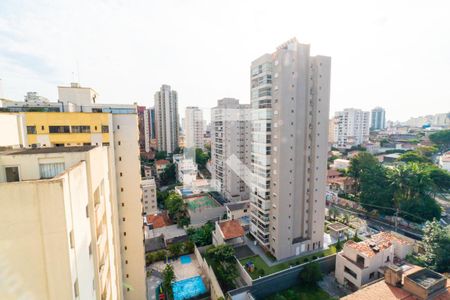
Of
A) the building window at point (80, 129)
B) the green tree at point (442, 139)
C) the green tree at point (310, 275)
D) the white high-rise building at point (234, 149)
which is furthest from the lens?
the green tree at point (442, 139)

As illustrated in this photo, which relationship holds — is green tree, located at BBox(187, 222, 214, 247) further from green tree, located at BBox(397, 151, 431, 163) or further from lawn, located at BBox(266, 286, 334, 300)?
green tree, located at BBox(397, 151, 431, 163)

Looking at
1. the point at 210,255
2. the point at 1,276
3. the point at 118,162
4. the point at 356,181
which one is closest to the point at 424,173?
the point at 356,181

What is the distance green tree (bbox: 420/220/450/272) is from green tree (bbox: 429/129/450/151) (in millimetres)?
71893

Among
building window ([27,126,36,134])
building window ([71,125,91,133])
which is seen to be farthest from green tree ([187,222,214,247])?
building window ([27,126,36,134])

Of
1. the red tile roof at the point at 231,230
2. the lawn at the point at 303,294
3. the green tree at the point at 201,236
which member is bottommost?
the lawn at the point at 303,294

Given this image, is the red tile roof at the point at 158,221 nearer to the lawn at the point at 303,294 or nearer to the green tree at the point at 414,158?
the lawn at the point at 303,294

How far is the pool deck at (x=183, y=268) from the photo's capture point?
83.8 ft

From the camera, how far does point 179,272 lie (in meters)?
26.1

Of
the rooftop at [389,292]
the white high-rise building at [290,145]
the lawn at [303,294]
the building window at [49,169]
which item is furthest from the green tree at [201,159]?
the building window at [49,169]

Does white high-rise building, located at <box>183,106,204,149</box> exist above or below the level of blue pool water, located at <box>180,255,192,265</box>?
above

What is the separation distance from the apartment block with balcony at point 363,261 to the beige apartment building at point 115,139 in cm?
2066

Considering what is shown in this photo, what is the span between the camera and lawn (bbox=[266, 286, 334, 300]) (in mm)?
20562

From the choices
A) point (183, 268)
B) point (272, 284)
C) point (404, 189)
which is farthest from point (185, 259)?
point (404, 189)

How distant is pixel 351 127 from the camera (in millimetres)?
88875
